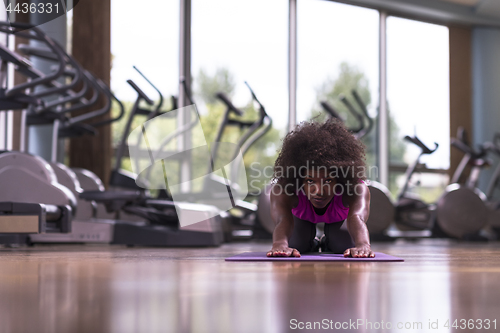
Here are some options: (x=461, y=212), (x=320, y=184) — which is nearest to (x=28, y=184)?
(x=320, y=184)

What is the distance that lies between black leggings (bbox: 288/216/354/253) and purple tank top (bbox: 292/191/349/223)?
0.28ft

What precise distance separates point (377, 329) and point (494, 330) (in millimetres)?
146

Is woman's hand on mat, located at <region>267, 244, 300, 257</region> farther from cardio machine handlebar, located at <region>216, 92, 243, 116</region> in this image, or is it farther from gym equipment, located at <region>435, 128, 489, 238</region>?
gym equipment, located at <region>435, 128, 489, 238</region>

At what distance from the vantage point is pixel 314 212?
2.04m

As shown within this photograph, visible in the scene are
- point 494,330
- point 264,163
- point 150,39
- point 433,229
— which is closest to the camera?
point 494,330

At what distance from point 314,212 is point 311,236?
18 cm

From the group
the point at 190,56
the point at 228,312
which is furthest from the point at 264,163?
the point at 228,312

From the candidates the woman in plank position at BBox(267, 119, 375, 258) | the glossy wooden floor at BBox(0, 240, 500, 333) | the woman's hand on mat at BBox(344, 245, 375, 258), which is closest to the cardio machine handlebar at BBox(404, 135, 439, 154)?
the woman in plank position at BBox(267, 119, 375, 258)

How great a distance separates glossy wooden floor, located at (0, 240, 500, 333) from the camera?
0.71 m

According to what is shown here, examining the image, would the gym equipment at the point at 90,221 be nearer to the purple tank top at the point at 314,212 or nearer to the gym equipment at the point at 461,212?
the purple tank top at the point at 314,212

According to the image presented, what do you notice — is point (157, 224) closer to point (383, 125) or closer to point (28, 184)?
point (28, 184)

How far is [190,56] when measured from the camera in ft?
18.6

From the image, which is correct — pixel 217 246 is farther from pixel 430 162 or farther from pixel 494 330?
pixel 430 162

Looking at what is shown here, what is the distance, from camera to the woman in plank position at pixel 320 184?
6.08 ft
